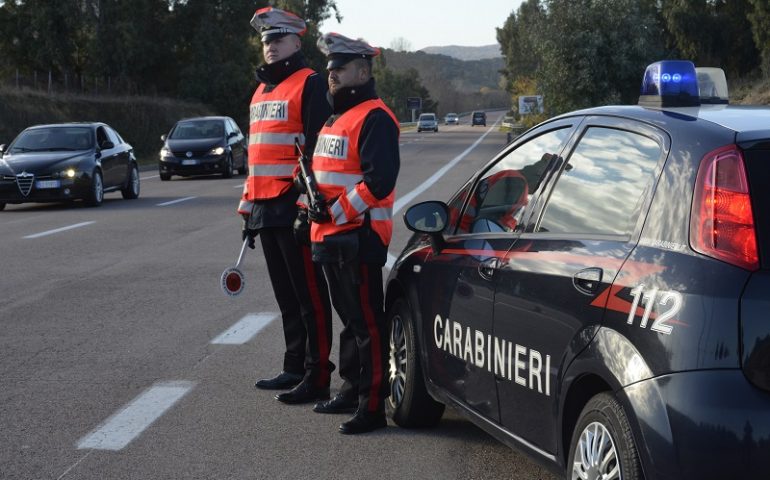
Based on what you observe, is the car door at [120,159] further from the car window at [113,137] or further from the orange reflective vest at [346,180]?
the orange reflective vest at [346,180]

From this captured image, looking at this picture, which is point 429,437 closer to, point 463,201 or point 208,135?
point 463,201

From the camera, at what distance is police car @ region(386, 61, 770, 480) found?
3143 millimetres

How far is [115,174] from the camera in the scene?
21.7 m

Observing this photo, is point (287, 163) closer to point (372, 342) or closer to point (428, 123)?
point (372, 342)

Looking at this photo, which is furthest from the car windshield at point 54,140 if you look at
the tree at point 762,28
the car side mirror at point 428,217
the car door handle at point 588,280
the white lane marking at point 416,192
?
the tree at point 762,28

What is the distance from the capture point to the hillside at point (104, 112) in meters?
44.4

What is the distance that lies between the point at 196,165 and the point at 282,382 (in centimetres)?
2274

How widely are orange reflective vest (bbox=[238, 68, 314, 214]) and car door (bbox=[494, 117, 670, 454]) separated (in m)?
2.08

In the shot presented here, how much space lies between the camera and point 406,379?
18.2 ft

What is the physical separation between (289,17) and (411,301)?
174cm

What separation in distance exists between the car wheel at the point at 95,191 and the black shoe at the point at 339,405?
596 inches

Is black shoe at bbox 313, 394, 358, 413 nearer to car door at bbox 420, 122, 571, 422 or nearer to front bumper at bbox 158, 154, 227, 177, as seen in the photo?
car door at bbox 420, 122, 571, 422

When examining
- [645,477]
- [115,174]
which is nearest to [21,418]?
[645,477]

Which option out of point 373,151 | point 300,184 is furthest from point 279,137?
point 373,151
